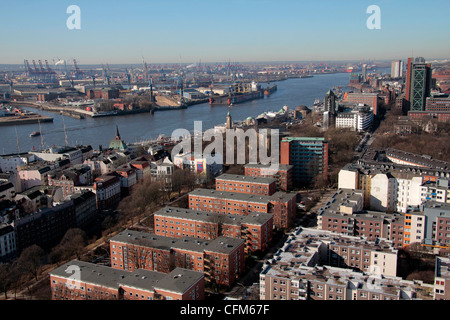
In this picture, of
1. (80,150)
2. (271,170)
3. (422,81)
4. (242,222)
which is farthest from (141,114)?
(242,222)

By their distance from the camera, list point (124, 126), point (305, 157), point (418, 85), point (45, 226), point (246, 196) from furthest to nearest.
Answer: point (124, 126) → point (418, 85) → point (305, 157) → point (246, 196) → point (45, 226)

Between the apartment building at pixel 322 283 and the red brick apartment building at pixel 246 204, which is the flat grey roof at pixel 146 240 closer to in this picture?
the apartment building at pixel 322 283

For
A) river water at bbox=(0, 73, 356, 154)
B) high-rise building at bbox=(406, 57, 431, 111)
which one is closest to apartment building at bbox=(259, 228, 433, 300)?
river water at bbox=(0, 73, 356, 154)

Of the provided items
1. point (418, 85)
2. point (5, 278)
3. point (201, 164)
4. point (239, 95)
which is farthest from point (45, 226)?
point (239, 95)

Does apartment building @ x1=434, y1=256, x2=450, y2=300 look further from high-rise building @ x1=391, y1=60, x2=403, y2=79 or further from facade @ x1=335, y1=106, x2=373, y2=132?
high-rise building @ x1=391, y1=60, x2=403, y2=79

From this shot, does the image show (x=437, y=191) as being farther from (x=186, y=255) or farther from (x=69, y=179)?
(x=69, y=179)
